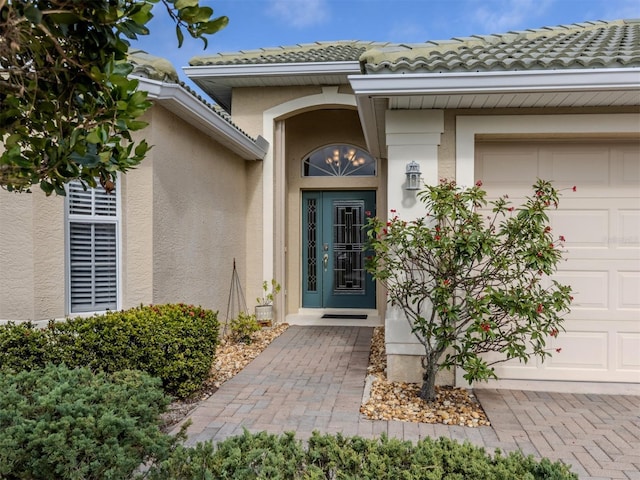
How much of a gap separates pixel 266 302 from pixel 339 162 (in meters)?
3.59

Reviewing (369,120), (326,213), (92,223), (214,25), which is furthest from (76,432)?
(326,213)

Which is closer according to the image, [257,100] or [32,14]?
[32,14]

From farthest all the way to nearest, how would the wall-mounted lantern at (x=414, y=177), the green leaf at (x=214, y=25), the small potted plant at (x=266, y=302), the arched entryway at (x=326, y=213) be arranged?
1. the arched entryway at (x=326, y=213)
2. the small potted plant at (x=266, y=302)
3. the wall-mounted lantern at (x=414, y=177)
4. the green leaf at (x=214, y=25)

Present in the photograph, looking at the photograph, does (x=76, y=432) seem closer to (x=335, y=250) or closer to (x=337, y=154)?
(x=335, y=250)

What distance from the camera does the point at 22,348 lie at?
429 centimetres

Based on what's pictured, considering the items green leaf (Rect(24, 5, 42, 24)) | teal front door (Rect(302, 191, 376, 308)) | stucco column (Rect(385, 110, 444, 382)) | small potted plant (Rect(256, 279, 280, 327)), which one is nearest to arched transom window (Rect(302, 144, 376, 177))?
teal front door (Rect(302, 191, 376, 308))

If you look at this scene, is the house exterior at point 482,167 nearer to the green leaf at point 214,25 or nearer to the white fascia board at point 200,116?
the white fascia board at point 200,116

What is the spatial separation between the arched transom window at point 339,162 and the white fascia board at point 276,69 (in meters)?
1.83

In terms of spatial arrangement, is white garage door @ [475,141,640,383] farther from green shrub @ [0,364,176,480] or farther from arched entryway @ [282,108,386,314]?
arched entryway @ [282,108,386,314]

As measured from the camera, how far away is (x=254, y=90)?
9.09 meters

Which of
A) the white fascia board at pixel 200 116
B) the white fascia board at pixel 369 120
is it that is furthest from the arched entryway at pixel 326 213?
the white fascia board at pixel 369 120

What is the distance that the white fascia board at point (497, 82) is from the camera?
418 cm

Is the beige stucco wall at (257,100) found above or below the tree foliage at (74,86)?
above

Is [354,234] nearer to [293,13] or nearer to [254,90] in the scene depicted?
[254,90]
